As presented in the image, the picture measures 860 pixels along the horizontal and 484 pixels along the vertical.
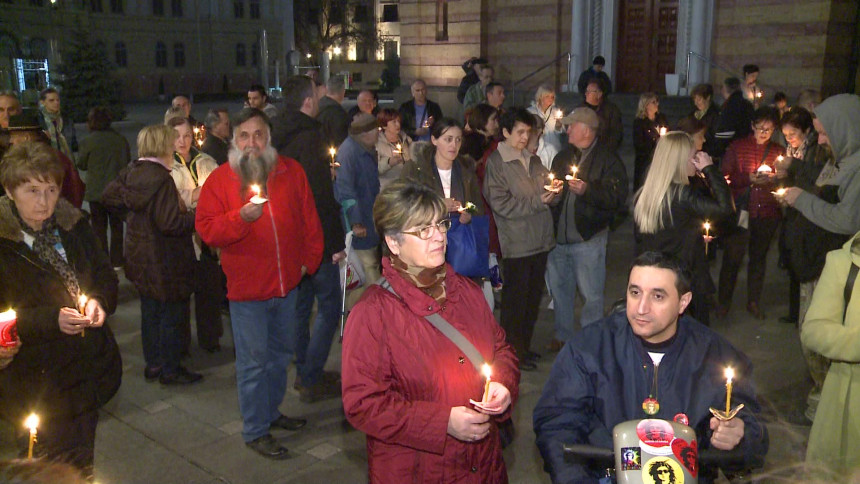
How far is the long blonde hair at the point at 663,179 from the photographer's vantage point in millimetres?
5820

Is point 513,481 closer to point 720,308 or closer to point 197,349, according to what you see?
point 197,349

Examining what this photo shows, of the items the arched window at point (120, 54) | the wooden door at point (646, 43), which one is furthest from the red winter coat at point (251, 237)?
the arched window at point (120, 54)

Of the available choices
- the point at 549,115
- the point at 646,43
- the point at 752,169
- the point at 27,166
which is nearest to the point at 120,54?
the point at 646,43

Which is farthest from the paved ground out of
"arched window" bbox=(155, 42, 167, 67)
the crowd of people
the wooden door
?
"arched window" bbox=(155, 42, 167, 67)

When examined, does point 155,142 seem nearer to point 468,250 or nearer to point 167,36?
point 468,250

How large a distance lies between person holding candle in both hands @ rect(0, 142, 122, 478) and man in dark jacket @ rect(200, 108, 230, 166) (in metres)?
3.84

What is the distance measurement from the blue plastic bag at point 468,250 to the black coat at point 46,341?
2.57 meters

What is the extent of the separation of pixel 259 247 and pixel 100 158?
17.9 ft

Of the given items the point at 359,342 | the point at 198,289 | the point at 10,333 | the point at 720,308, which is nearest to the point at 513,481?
the point at 359,342

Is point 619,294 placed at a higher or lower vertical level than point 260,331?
lower

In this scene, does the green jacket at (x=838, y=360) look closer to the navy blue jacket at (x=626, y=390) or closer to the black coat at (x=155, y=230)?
the navy blue jacket at (x=626, y=390)

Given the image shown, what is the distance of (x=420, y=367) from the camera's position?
311 cm

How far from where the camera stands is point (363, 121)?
659cm

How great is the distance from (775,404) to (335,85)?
634cm
